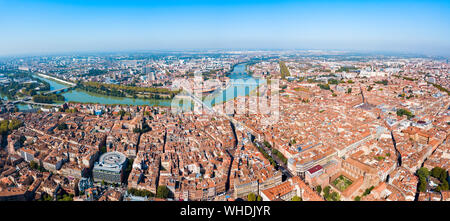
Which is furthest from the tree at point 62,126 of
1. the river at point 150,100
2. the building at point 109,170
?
the river at point 150,100

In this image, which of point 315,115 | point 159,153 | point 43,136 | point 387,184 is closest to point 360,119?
point 315,115

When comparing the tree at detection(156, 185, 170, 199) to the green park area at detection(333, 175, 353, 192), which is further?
the green park area at detection(333, 175, 353, 192)

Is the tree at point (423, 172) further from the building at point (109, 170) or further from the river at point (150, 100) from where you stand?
the river at point (150, 100)

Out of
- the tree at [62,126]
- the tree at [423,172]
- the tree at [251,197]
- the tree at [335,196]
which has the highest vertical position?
the tree at [62,126]

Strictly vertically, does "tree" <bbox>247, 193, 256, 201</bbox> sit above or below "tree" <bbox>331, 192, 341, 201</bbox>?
above

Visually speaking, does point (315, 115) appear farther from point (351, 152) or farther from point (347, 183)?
point (347, 183)

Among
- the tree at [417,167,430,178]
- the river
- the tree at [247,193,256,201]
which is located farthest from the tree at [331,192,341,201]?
the river

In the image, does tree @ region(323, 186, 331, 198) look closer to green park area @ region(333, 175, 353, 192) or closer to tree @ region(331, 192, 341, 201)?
tree @ region(331, 192, 341, 201)

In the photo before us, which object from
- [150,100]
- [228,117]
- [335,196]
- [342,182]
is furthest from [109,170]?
[150,100]
